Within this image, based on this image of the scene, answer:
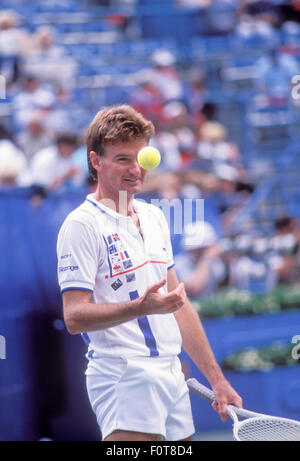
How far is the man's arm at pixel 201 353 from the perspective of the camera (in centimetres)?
262

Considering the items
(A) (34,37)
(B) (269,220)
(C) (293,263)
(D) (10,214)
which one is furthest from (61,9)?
(D) (10,214)

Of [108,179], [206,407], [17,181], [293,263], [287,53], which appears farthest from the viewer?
[287,53]

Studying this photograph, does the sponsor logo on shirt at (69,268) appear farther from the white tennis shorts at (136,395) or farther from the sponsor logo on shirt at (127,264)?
the white tennis shorts at (136,395)

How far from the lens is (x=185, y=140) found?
24.1ft

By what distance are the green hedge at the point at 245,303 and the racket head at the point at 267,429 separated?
9.63 feet

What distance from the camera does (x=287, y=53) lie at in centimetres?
903

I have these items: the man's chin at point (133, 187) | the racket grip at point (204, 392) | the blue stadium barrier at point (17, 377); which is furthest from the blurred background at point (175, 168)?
the man's chin at point (133, 187)

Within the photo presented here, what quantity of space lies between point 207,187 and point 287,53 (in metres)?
3.43

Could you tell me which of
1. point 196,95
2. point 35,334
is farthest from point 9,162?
point 196,95

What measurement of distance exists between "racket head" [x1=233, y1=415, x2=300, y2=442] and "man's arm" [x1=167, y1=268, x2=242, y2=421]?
129mm

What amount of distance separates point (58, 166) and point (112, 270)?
10.7ft

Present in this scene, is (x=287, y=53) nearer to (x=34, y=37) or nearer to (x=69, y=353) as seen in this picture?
(x=34, y=37)

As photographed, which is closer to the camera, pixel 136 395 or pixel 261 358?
pixel 136 395

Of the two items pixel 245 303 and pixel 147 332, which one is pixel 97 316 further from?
pixel 245 303
